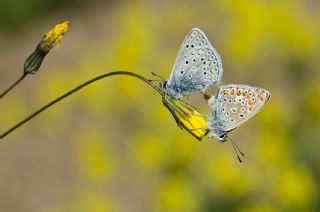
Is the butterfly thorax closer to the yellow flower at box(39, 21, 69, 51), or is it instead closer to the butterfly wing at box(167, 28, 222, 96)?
the butterfly wing at box(167, 28, 222, 96)

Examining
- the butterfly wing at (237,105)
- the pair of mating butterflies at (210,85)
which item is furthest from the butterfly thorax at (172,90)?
the butterfly wing at (237,105)

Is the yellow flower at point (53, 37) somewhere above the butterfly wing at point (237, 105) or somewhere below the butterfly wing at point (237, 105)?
above

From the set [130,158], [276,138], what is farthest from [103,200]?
[276,138]

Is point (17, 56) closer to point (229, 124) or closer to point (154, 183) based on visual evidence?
point (154, 183)

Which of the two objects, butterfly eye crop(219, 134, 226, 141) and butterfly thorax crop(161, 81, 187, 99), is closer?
butterfly eye crop(219, 134, 226, 141)

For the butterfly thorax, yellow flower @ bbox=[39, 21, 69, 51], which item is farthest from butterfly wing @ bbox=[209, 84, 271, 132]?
yellow flower @ bbox=[39, 21, 69, 51]

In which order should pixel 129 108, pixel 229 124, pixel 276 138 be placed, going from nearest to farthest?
pixel 229 124
pixel 276 138
pixel 129 108

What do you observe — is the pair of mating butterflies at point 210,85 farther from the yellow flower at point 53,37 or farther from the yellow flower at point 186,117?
the yellow flower at point 53,37
